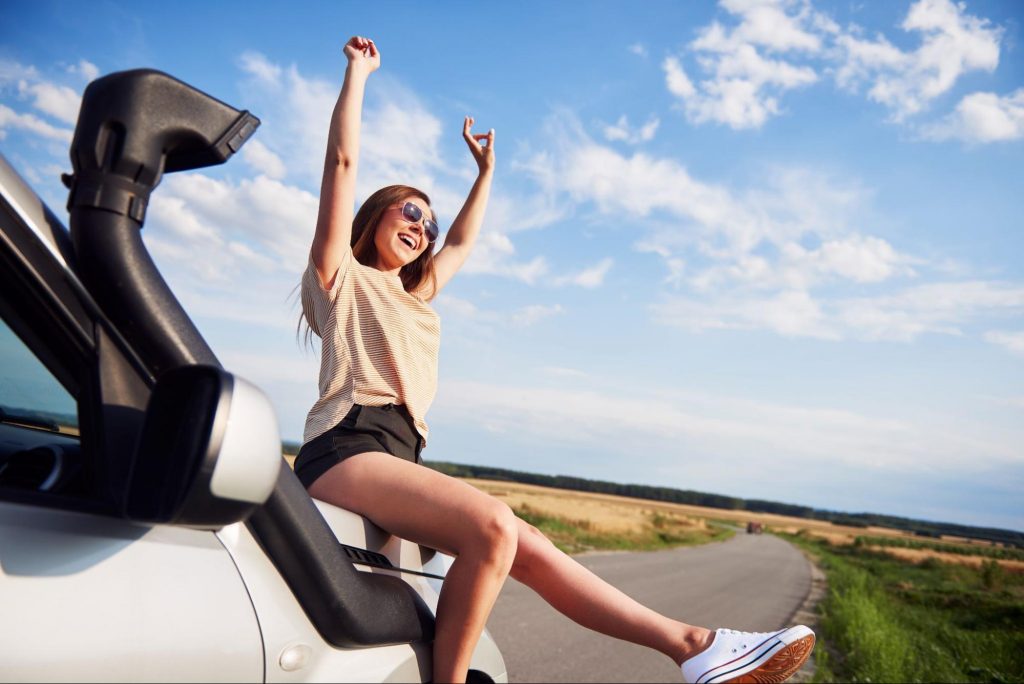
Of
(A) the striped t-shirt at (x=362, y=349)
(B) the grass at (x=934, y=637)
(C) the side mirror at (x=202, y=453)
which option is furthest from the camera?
(B) the grass at (x=934, y=637)

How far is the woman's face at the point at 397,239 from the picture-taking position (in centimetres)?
260

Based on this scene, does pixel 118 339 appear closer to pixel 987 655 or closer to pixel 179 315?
pixel 179 315

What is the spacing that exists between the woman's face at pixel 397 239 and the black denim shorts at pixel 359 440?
2.18ft

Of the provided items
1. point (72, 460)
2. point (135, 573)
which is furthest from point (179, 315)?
point (135, 573)

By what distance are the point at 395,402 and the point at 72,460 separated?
0.91 meters

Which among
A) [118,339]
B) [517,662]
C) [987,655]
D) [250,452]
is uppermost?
[118,339]

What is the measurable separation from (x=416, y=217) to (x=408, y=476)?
107cm

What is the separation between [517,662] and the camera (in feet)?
20.5

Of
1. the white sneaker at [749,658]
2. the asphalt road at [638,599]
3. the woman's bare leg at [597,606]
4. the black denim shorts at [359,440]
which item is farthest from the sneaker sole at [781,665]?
the asphalt road at [638,599]

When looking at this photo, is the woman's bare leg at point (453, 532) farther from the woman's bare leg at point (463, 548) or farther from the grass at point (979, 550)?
the grass at point (979, 550)

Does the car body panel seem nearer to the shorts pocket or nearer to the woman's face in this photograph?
the shorts pocket

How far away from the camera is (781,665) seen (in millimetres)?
1987

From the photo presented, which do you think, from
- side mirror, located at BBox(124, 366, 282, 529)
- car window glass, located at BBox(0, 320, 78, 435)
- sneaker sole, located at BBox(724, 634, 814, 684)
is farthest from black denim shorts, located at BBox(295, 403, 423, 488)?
sneaker sole, located at BBox(724, 634, 814, 684)

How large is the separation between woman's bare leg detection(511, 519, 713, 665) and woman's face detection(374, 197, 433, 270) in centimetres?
106
